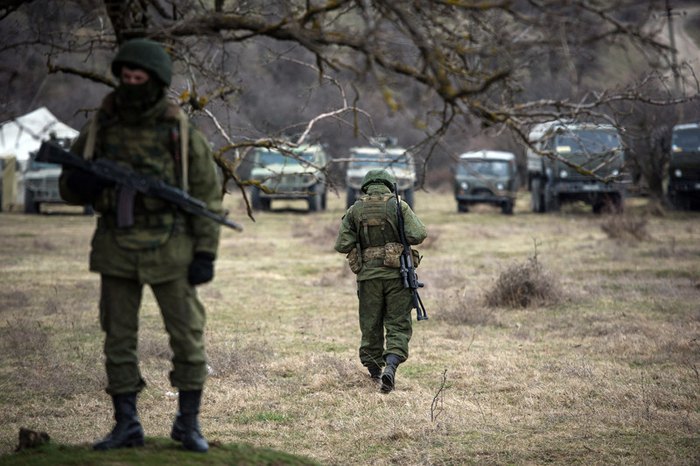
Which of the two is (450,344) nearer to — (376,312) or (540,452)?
(376,312)

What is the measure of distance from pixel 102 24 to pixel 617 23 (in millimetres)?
4066

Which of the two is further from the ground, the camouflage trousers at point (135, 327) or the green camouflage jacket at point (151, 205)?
the green camouflage jacket at point (151, 205)

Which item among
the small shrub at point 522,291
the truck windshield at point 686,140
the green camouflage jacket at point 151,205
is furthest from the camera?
the truck windshield at point 686,140

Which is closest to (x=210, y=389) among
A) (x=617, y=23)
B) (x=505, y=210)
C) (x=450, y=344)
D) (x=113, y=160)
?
(x=450, y=344)

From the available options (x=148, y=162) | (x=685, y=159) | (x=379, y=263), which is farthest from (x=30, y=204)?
(x=148, y=162)

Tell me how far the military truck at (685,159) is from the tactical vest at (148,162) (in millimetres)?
23602

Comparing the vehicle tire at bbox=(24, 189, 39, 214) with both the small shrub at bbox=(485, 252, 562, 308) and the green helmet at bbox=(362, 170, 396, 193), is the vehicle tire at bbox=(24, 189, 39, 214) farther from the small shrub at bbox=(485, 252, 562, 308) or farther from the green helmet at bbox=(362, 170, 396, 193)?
the green helmet at bbox=(362, 170, 396, 193)

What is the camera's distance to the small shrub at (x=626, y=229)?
19.5 meters

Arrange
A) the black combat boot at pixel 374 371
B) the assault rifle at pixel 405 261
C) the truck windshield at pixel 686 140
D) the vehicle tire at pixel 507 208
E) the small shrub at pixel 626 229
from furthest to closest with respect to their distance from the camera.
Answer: the vehicle tire at pixel 507 208, the truck windshield at pixel 686 140, the small shrub at pixel 626 229, the black combat boot at pixel 374 371, the assault rifle at pixel 405 261

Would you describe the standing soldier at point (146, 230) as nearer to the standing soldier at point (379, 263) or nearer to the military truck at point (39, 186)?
the standing soldier at point (379, 263)

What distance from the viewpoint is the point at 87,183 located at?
436cm

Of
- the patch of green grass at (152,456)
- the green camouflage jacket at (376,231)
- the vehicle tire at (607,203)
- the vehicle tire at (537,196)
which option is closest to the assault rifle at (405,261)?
the green camouflage jacket at (376,231)

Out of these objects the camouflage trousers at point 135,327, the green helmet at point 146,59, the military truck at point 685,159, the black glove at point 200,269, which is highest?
the military truck at point 685,159

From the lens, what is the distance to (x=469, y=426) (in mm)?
6250
